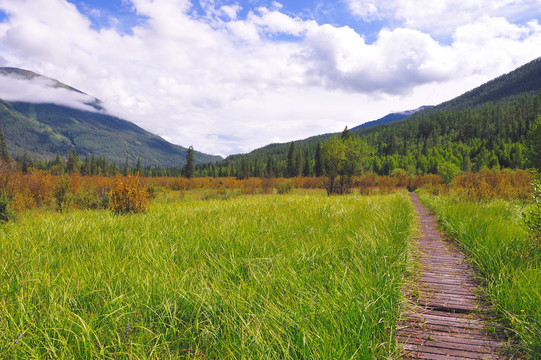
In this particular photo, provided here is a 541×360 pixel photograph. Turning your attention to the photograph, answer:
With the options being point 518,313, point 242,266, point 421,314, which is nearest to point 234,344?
point 242,266

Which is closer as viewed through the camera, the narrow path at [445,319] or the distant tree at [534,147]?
the narrow path at [445,319]

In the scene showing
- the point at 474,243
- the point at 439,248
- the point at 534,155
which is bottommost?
the point at 439,248

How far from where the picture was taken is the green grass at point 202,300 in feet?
5.96

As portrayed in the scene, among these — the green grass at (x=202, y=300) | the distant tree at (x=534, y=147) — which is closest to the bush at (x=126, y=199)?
the green grass at (x=202, y=300)

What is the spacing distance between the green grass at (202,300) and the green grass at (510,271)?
0.99 metres

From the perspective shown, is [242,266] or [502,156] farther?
[502,156]

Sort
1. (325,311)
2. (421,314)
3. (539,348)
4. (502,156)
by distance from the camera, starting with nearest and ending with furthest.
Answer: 1. (539,348)
2. (325,311)
3. (421,314)
4. (502,156)

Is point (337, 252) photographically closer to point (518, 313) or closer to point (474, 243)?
point (518, 313)

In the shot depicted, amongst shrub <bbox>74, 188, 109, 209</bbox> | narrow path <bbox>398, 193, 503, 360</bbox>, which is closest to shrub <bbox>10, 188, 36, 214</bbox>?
shrub <bbox>74, 188, 109, 209</bbox>

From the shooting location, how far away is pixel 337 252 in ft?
12.1

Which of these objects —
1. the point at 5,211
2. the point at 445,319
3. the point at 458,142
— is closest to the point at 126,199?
the point at 5,211

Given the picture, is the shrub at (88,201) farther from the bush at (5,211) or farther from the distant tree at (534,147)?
→ the distant tree at (534,147)

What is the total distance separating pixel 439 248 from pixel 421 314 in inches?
127

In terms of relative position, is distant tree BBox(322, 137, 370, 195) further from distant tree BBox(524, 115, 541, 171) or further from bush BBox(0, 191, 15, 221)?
bush BBox(0, 191, 15, 221)
